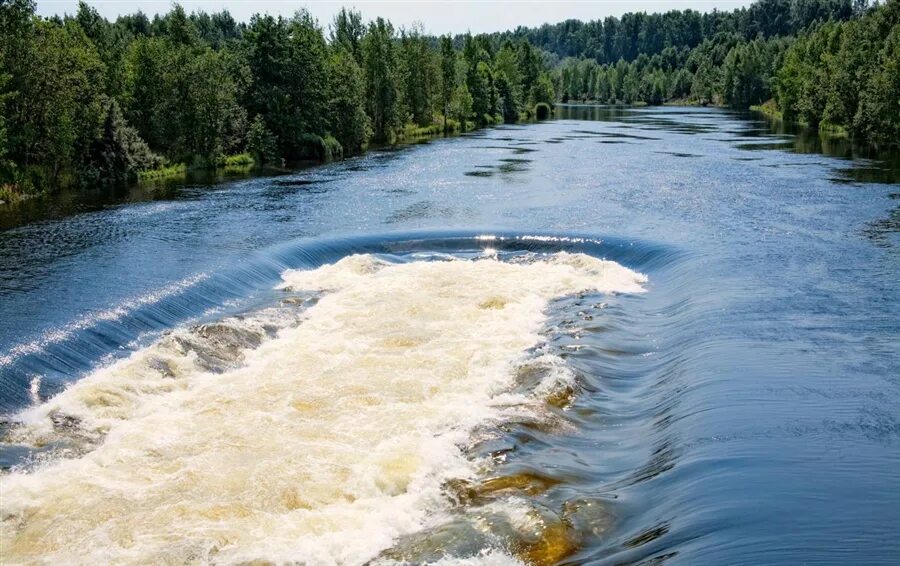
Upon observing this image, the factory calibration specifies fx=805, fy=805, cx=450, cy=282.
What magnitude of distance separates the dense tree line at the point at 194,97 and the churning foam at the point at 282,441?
86.8ft

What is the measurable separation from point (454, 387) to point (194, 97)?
4404cm

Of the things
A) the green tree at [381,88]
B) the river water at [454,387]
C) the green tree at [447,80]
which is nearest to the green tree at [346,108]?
the green tree at [381,88]

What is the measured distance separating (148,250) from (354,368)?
13.3 metres

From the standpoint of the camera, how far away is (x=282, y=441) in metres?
13.8

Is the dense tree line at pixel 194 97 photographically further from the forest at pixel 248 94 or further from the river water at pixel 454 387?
the river water at pixel 454 387

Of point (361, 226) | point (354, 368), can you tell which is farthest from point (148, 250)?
point (354, 368)

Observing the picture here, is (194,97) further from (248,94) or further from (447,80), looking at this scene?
(447,80)

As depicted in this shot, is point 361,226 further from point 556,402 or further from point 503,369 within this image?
point 556,402

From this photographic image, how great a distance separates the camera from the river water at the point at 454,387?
419 inches

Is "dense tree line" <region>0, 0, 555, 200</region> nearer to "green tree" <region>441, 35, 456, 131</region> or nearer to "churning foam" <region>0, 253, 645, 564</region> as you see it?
"green tree" <region>441, 35, 456, 131</region>

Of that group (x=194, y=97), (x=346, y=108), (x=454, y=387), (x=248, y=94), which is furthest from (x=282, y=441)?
(x=346, y=108)

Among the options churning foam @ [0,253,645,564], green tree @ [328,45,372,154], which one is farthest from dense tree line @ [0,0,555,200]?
churning foam @ [0,253,645,564]

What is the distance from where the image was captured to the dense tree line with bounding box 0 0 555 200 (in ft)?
135

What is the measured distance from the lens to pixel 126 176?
47344 mm
